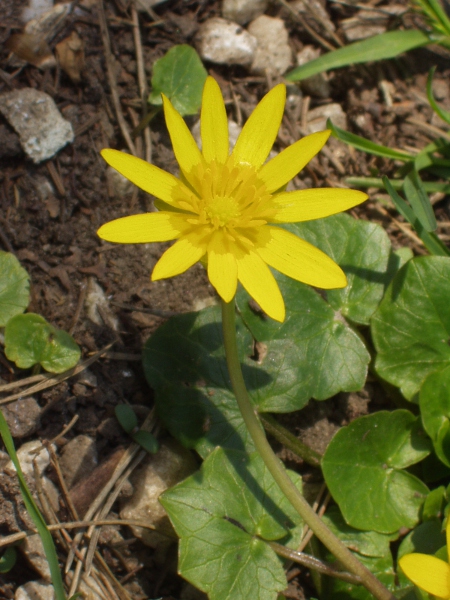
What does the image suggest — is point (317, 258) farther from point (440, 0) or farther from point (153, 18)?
point (440, 0)

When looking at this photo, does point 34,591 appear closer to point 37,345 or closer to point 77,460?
point 77,460

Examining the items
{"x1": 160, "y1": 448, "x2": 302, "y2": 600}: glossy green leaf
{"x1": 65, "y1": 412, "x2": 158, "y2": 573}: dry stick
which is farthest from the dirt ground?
{"x1": 160, "y1": 448, "x2": 302, "y2": 600}: glossy green leaf

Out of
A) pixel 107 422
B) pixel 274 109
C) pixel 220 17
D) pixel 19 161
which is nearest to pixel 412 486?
pixel 107 422

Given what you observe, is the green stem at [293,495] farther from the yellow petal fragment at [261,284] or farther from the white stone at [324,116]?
the white stone at [324,116]

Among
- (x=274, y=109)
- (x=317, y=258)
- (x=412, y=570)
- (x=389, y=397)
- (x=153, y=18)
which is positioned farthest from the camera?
(x=153, y=18)

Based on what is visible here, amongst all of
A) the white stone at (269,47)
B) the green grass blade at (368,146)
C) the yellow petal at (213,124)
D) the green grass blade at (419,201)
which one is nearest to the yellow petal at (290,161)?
the yellow petal at (213,124)

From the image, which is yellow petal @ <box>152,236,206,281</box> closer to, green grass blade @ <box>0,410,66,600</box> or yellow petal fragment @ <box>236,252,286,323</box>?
yellow petal fragment @ <box>236,252,286,323</box>

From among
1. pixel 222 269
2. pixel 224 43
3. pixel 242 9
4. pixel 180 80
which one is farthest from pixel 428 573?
pixel 242 9
